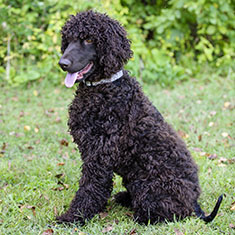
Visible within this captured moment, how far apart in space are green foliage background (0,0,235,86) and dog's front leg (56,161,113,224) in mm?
3440

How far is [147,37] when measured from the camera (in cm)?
742

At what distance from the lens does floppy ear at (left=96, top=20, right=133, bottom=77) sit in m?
2.57

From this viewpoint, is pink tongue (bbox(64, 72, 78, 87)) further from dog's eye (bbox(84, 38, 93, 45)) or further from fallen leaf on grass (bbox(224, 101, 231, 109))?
fallen leaf on grass (bbox(224, 101, 231, 109))

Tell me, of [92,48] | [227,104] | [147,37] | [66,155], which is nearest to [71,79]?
[92,48]

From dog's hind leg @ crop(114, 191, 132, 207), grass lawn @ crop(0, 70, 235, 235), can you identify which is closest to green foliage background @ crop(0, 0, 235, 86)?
grass lawn @ crop(0, 70, 235, 235)

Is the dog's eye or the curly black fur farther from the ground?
the dog's eye

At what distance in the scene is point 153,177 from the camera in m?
2.78

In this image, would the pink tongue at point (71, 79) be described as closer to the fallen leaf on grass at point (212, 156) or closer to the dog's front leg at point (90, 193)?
the dog's front leg at point (90, 193)

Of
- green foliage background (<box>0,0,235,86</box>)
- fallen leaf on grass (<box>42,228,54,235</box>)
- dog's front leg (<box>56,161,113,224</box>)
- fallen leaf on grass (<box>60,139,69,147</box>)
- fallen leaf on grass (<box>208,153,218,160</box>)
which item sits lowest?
fallen leaf on grass (<box>60,139,69,147</box>)

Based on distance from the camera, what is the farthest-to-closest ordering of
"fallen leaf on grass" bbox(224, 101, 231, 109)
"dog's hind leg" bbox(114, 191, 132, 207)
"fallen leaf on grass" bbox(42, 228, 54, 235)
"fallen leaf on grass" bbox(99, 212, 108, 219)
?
"fallen leaf on grass" bbox(224, 101, 231, 109) → "dog's hind leg" bbox(114, 191, 132, 207) → "fallen leaf on grass" bbox(99, 212, 108, 219) → "fallen leaf on grass" bbox(42, 228, 54, 235)

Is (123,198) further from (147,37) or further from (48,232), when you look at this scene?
(147,37)

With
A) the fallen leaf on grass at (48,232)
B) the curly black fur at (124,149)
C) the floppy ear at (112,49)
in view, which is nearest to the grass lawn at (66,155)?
the fallen leaf on grass at (48,232)

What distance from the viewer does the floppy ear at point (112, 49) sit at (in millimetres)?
2566

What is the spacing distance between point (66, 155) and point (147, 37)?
414 centimetres
